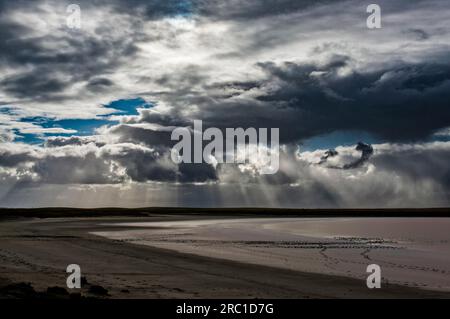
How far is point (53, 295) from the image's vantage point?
17234 mm

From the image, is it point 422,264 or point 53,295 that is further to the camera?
point 422,264
